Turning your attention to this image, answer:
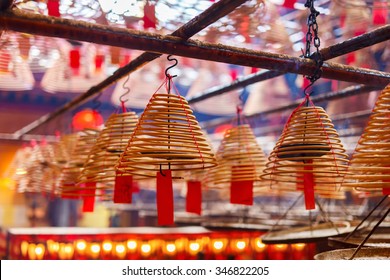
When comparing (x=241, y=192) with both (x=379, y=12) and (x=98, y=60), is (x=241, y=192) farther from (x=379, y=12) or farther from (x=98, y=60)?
(x=98, y=60)

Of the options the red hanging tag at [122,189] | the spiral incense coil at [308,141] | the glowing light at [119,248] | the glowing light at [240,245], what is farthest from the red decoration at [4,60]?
the spiral incense coil at [308,141]

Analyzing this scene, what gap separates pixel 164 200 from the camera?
2391mm

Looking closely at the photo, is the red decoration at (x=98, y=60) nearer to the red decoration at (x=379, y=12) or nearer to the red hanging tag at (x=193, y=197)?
the red decoration at (x=379, y=12)

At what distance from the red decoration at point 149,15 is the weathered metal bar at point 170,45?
1.53 metres

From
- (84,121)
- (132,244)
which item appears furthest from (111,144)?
(132,244)

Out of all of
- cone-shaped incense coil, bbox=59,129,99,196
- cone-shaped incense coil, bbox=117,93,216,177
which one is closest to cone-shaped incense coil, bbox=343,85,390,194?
cone-shaped incense coil, bbox=117,93,216,177

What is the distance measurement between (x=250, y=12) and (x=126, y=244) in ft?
11.9

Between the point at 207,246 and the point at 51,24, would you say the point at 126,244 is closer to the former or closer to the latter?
the point at 207,246

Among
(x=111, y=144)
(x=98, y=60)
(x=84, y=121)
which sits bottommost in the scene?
(x=111, y=144)

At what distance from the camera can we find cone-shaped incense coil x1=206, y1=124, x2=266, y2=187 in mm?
3533

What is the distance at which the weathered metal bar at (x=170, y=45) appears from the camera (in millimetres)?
2236

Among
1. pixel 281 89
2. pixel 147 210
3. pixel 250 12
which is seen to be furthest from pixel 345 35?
pixel 147 210

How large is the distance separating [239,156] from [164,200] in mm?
1313

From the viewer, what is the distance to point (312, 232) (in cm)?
423
